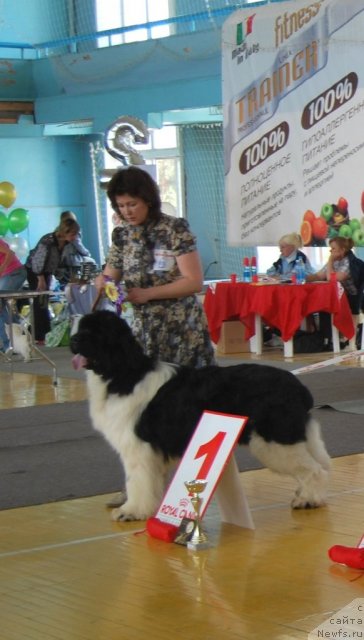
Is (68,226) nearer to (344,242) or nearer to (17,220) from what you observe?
(344,242)

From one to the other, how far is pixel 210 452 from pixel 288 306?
675 centimetres

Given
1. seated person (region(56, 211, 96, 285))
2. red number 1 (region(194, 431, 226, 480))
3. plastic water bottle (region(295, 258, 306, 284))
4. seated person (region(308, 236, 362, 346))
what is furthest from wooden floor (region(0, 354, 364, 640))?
seated person (region(56, 211, 96, 285))

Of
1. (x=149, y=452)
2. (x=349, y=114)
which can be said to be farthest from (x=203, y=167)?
(x=149, y=452)

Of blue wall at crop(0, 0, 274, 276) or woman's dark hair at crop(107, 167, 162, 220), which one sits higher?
blue wall at crop(0, 0, 274, 276)

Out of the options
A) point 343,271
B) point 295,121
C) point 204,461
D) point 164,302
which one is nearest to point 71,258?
point 295,121

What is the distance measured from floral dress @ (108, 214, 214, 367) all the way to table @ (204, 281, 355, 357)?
6305mm

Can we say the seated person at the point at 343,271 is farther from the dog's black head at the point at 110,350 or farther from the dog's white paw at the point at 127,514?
the dog's black head at the point at 110,350

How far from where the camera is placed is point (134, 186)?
456 centimetres

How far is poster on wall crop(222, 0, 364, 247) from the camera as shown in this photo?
36.8 ft

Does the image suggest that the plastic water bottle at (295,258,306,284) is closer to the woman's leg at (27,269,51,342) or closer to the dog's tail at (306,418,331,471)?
the woman's leg at (27,269,51,342)

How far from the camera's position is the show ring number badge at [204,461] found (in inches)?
168

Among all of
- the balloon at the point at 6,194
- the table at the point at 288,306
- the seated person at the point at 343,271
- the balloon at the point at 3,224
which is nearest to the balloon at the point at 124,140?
the balloon at the point at 6,194

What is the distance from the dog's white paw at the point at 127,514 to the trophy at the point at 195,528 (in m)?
0.39

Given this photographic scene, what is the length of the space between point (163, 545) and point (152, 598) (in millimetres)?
683
